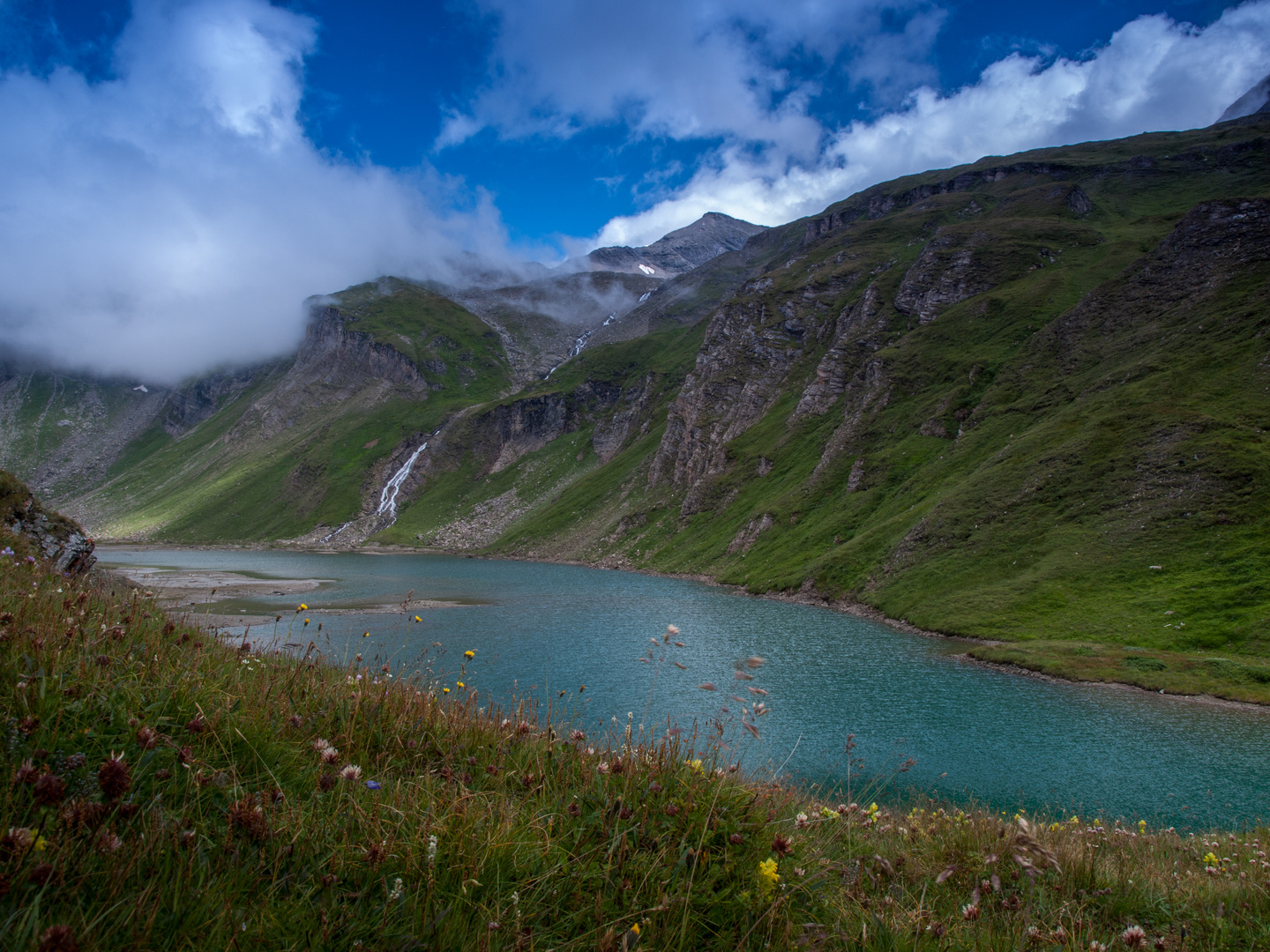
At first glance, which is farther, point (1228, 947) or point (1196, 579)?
point (1196, 579)

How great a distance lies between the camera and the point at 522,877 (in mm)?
3732

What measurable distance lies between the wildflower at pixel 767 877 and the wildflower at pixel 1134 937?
2.43 m

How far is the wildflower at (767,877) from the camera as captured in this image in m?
3.80

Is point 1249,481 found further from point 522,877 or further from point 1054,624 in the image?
point 522,877

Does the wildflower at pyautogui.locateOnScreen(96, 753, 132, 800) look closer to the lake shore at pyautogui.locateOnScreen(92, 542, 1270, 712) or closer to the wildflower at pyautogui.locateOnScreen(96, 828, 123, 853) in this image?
the wildflower at pyautogui.locateOnScreen(96, 828, 123, 853)

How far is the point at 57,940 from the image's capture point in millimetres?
1990

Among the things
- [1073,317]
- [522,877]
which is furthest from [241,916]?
[1073,317]

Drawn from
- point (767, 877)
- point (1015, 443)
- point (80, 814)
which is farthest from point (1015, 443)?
point (80, 814)

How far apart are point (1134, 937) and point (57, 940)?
596 cm

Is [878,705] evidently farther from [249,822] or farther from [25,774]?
[25,774]

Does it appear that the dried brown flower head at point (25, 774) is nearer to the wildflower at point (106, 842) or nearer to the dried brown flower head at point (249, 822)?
the wildflower at point (106, 842)

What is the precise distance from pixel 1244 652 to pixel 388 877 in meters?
52.5

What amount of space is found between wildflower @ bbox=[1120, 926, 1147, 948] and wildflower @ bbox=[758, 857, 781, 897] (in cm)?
243

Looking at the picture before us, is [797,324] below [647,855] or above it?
above
